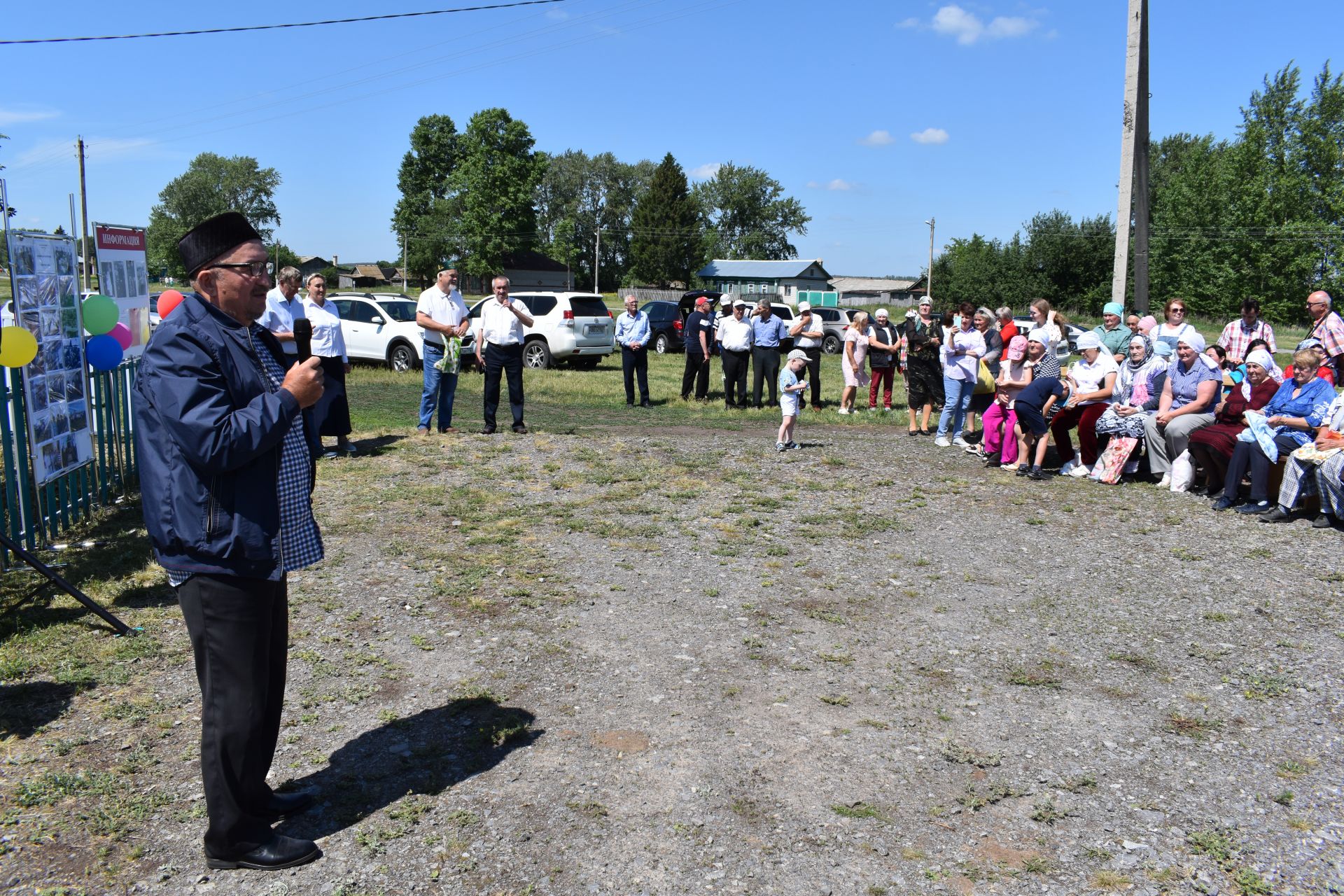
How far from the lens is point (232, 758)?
10.1 ft

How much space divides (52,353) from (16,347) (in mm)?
1506

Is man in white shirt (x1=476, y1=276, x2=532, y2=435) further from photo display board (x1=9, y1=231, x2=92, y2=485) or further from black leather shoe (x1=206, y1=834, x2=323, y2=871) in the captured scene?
black leather shoe (x1=206, y1=834, x2=323, y2=871)

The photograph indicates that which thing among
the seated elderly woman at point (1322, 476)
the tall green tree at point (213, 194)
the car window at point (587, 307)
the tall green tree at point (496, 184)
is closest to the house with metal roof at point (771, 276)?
the tall green tree at point (496, 184)

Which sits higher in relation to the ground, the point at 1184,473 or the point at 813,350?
the point at 813,350

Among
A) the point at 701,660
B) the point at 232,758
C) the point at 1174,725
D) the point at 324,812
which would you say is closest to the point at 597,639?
the point at 701,660

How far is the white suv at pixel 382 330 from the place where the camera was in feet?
63.8

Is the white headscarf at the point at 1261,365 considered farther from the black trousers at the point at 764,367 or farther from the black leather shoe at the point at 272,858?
the black leather shoe at the point at 272,858

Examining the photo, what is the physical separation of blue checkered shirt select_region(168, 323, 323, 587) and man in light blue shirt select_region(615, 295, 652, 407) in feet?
37.0

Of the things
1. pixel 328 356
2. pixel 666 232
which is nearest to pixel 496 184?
pixel 666 232

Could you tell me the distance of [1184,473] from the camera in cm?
940

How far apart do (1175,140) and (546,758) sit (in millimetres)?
102282

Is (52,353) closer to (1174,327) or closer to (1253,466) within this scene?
(1253,466)

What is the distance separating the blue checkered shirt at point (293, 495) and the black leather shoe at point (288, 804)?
0.89 metres

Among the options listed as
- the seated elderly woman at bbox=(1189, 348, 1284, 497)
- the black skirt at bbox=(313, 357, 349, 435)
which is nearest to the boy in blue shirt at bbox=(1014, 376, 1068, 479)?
the seated elderly woman at bbox=(1189, 348, 1284, 497)
